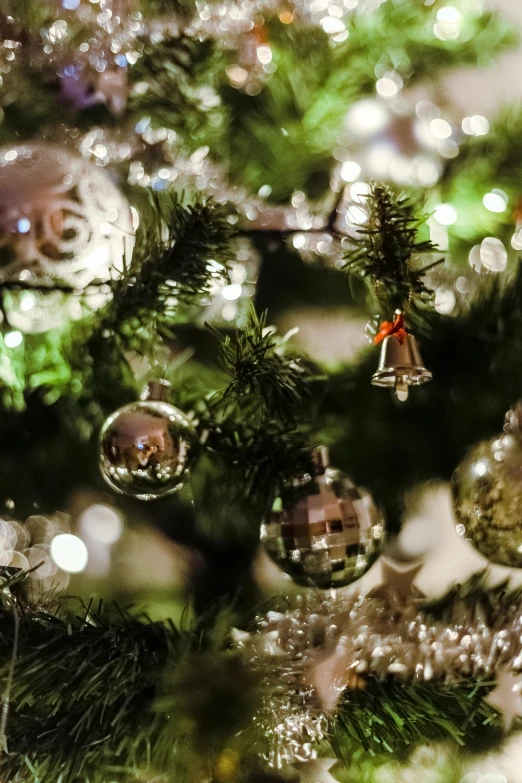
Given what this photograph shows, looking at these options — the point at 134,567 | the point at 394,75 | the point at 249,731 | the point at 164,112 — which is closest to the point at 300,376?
the point at 249,731

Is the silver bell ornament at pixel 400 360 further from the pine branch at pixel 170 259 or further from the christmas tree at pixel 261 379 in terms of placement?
the pine branch at pixel 170 259

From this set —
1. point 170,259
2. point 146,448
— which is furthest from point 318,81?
point 146,448

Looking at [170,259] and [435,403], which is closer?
[170,259]

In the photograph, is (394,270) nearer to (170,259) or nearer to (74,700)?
(170,259)

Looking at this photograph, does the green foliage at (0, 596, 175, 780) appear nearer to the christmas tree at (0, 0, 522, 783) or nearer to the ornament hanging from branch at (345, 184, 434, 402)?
the christmas tree at (0, 0, 522, 783)

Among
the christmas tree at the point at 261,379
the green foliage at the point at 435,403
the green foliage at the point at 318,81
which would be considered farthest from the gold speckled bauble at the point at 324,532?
the green foliage at the point at 318,81

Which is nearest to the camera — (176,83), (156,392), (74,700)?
(74,700)

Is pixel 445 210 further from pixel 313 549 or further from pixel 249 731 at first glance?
pixel 249 731
